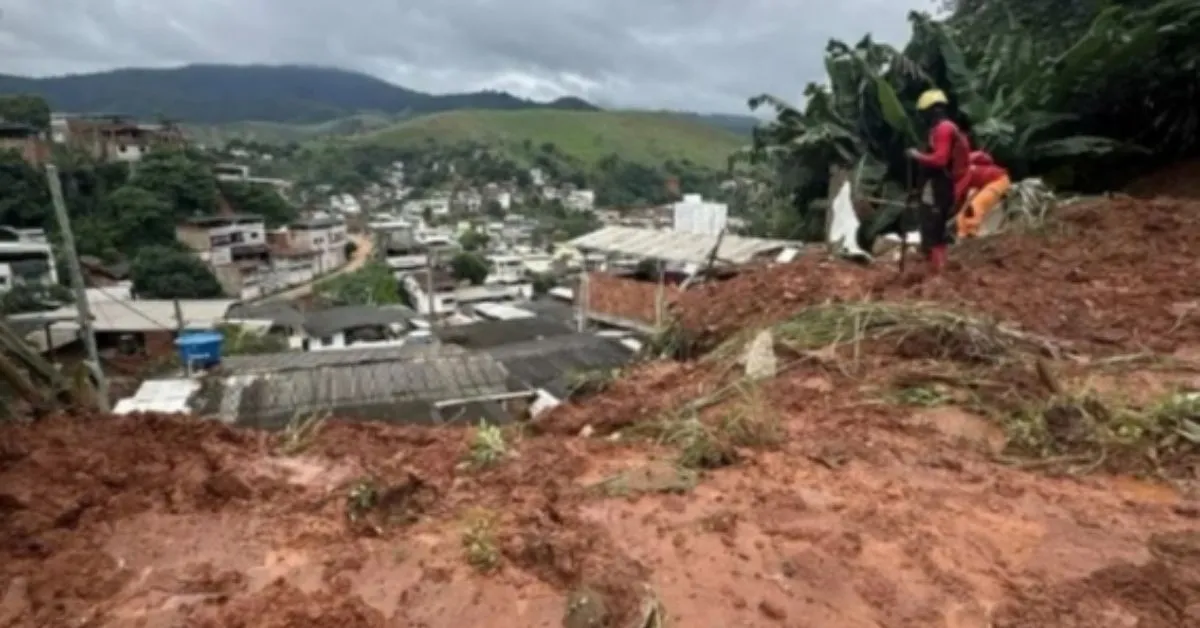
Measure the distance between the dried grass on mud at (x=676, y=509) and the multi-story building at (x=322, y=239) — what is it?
4229 centimetres

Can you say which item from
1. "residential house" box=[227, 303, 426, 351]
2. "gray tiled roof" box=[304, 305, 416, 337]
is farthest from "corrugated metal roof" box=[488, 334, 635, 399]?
"gray tiled roof" box=[304, 305, 416, 337]

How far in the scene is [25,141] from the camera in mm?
38281

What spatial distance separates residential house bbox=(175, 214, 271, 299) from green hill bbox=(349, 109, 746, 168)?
5077 cm

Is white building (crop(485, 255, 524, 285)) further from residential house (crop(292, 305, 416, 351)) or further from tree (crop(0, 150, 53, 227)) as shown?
tree (crop(0, 150, 53, 227))

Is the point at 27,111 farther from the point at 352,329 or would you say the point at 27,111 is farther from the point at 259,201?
the point at 352,329

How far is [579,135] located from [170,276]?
81.0m

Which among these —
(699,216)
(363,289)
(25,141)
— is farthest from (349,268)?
(699,216)

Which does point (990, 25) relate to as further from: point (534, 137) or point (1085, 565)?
point (534, 137)

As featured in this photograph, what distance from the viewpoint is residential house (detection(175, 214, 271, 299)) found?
121 ft

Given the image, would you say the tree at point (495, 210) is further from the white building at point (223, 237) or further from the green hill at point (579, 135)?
the white building at point (223, 237)

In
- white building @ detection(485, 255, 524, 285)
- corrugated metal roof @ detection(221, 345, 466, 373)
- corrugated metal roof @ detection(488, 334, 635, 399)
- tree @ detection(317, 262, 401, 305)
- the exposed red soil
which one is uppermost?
the exposed red soil

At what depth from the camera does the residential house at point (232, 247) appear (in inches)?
1452

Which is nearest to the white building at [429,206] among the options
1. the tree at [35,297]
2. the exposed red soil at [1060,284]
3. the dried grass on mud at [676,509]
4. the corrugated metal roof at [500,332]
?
the tree at [35,297]

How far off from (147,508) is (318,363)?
8.31 m
